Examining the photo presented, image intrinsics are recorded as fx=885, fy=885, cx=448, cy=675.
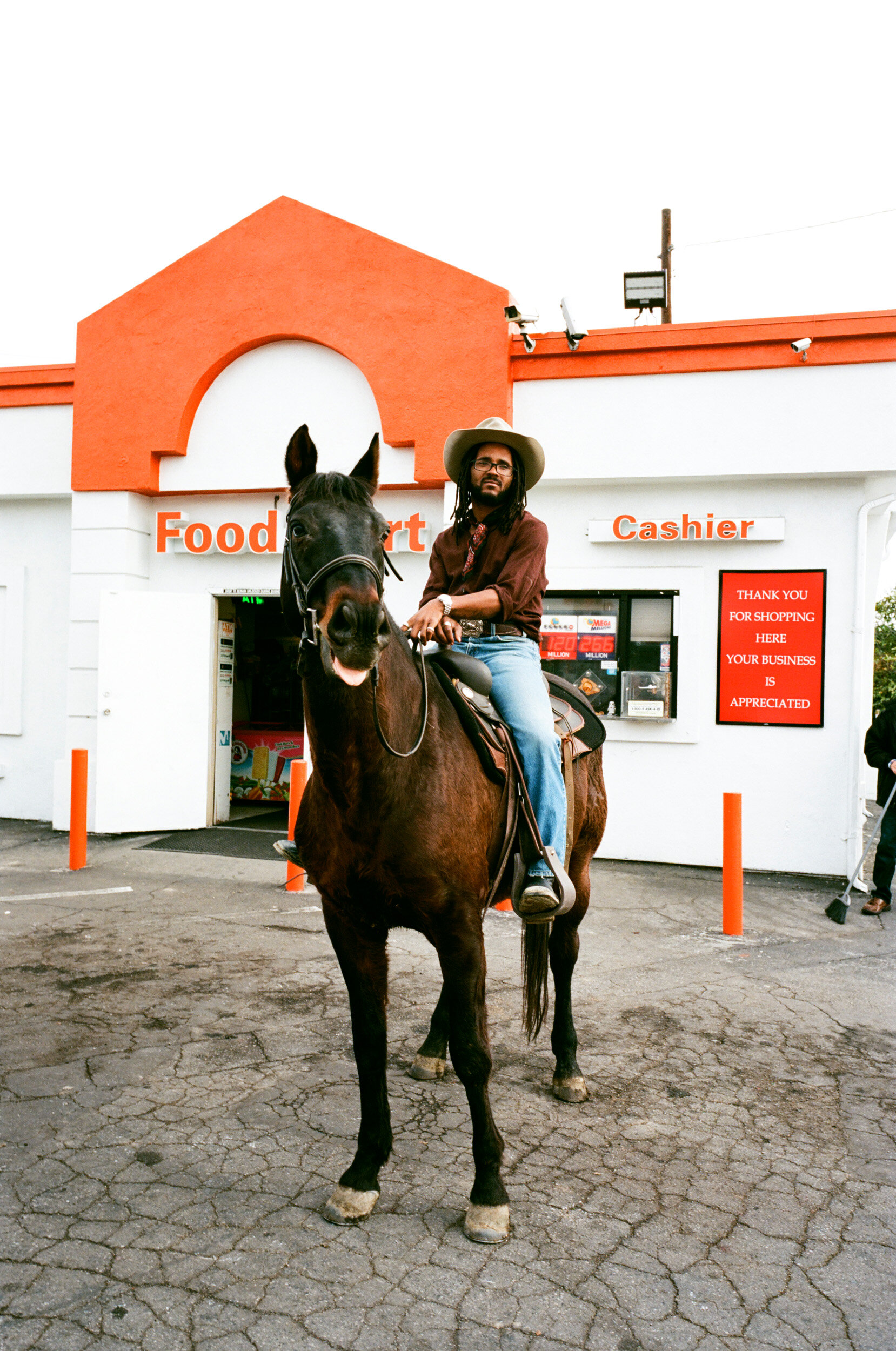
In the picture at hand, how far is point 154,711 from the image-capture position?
10.0 m

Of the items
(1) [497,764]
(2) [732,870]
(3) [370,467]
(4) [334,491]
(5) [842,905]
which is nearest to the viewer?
(4) [334,491]

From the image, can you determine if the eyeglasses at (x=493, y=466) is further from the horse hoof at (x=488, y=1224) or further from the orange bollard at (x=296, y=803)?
the orange bollard at (x=296, y=803)

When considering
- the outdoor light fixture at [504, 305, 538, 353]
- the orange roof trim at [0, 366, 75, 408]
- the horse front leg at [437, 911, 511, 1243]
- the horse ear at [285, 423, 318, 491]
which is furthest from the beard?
the orange roof trim at [0, 366, 75, 408]

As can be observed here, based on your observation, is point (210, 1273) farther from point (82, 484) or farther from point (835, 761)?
point (82, 484)

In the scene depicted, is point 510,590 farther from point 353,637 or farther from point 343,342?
point 343,342

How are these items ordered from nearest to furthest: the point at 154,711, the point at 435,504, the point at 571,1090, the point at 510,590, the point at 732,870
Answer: the point at 510,590
the point at 571,1090
the point at 732,870
the point at 435,504
the point at 154,711

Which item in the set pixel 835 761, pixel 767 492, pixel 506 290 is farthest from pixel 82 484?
pixel 835 761

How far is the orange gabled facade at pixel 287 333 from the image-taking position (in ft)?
30.6

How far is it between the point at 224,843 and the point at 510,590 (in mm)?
7246

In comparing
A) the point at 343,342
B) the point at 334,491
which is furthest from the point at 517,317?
the point at 334,491

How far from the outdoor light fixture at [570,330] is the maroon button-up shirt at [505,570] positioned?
235 inches

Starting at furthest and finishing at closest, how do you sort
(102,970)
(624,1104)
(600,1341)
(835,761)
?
(835,761), (102,970), (624,1104), (600,1341)

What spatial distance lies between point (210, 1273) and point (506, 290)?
8779 millimetres

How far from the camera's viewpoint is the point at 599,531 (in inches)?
372
